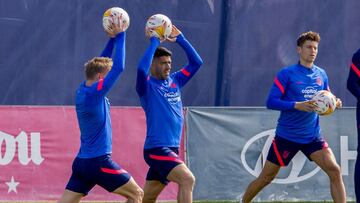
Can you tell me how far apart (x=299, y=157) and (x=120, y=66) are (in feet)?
15.9

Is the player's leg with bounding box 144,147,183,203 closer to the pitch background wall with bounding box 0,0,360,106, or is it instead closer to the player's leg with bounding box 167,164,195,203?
the player's leg with bounding box 167,164,195,203

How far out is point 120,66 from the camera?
28.1 feet

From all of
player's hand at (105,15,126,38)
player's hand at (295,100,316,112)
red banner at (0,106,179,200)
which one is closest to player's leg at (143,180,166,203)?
player's hand at (105,15,126,38)

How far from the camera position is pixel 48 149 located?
40.6 feet

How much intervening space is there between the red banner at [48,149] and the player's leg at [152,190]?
2940 millimetres

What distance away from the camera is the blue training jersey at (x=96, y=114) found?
338 inches

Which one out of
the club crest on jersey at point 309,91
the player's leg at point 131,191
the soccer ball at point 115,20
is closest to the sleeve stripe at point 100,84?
the soccer ball at point 115,20

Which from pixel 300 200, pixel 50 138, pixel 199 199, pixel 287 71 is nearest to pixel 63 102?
pixel 50 138

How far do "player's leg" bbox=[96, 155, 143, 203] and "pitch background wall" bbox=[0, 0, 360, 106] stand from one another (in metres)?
5.65

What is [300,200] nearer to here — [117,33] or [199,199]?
[199,199]

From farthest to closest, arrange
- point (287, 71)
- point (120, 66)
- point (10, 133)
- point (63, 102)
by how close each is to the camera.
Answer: point (63, 102) < point (10, 133) < point (287, 71) < point (120, 66)

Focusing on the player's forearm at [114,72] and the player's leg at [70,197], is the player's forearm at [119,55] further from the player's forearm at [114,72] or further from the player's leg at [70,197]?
the player's leg at [70,197]

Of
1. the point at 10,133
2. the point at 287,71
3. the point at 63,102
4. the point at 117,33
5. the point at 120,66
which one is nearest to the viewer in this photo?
the point at 120,66

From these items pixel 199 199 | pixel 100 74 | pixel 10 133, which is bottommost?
pixel 199 199
